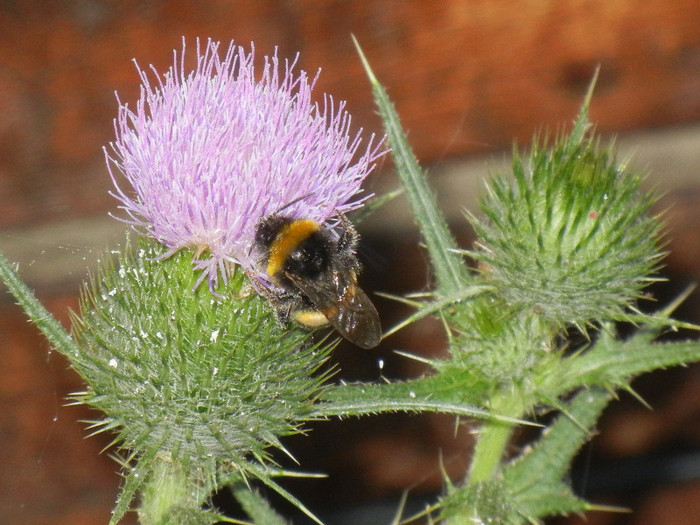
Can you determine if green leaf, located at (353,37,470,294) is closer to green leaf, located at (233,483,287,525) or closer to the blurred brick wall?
green leaf, located at (233,483,287,525)

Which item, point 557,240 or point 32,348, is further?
point 32,348

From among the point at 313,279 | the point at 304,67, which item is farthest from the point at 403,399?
the point at 304,67

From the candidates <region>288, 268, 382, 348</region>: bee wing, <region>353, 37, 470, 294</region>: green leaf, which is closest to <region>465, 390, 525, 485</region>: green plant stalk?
<region>353, 37, 470, 294</region>: green leaf

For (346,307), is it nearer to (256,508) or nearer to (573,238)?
(256,508)

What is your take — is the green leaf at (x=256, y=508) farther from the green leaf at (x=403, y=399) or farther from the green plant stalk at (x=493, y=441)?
the green plant stalk at (x=493, y=441)

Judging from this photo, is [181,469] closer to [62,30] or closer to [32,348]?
[32,348]

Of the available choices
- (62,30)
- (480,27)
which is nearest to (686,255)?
(480,27)

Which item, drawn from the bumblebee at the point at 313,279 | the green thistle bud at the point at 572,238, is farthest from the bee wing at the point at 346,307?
the green thistle bud at the point at 572,238

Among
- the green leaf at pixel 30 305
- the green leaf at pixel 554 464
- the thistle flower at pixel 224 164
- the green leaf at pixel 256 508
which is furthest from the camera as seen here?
the green leaf at pixel 554 464
